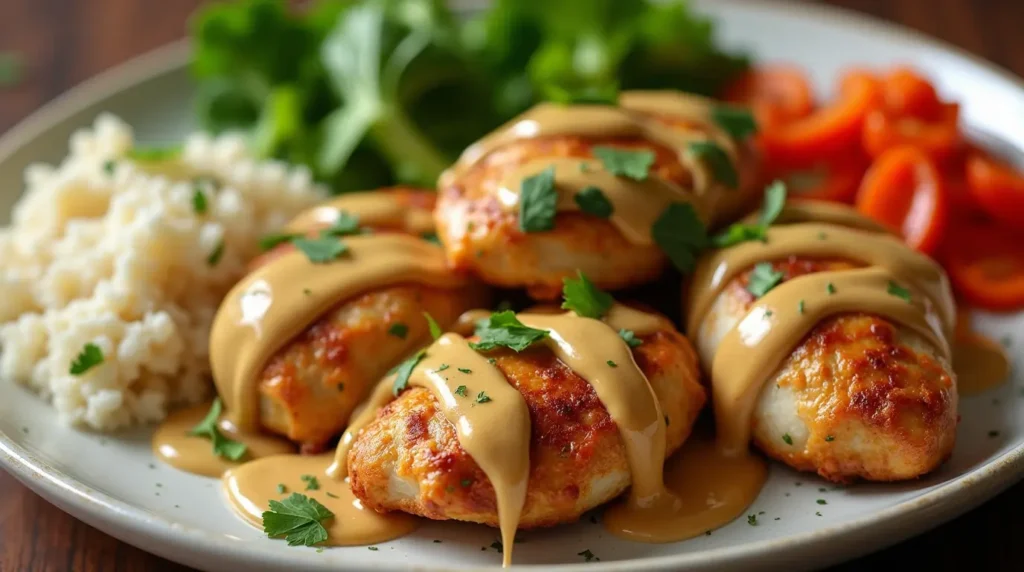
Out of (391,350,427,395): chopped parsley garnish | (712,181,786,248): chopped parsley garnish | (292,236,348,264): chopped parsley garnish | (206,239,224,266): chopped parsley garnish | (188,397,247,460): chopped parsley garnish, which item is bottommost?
(188,397,247,460): chopped parsley garnish

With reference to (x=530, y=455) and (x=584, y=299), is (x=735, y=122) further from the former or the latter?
Result: (x=530, y=455)

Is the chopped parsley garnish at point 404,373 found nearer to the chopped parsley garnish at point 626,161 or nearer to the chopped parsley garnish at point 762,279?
the chopped parsley garnish at point 626,161

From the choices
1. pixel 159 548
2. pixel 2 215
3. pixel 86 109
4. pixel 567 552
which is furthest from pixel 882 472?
pixel 86 109

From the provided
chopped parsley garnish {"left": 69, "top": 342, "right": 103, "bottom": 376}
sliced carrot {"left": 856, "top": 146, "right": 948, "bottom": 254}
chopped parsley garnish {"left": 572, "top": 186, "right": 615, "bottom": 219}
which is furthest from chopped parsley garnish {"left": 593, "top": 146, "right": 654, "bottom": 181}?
chopped parsley garnish {"left": 69, "top": 342, "right": 103, "bottom": 376}

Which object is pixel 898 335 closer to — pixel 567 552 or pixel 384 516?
pixel 567 552

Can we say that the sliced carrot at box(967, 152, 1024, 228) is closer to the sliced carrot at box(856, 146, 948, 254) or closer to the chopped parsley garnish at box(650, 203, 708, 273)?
the sliced carrot at box(856, 146, 948, 254)
